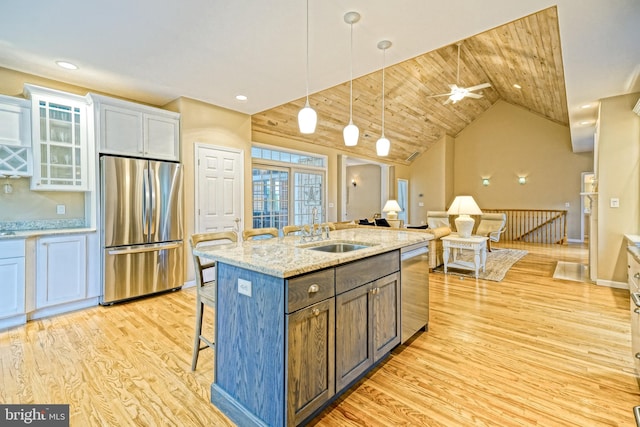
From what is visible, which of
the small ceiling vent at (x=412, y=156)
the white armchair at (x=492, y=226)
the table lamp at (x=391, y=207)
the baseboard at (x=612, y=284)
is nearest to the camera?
the baseboard at (x=612, y=284)

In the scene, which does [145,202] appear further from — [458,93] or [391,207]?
[391,207]

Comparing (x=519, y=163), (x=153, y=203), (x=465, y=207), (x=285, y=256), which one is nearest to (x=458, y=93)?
(x=465, y=207)

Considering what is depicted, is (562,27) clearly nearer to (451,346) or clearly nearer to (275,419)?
(451,346)

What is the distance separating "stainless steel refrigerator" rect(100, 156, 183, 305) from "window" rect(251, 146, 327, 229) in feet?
6.18

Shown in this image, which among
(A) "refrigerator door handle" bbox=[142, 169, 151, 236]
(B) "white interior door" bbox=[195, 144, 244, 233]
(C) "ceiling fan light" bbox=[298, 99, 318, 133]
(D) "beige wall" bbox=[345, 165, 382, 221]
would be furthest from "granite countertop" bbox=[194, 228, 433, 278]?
(D) "beige wall" bbox=[345, 165, 382, 221]

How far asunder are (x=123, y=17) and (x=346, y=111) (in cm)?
440

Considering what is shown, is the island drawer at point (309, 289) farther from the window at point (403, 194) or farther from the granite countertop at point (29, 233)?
the window at point (403, 194)

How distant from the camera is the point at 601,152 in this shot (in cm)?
425

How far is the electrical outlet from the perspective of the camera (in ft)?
5.31

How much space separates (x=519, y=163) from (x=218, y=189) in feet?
30.9

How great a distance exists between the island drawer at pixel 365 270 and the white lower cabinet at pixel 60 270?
3328 millimetres

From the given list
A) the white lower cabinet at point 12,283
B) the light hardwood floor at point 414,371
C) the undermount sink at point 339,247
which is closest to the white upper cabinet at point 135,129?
the white lower cabinet at point 12,283

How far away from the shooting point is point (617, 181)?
4.16 meters

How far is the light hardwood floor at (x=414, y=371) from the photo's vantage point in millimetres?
1755
